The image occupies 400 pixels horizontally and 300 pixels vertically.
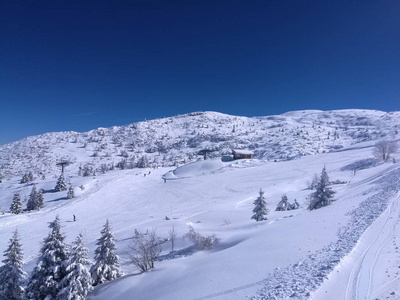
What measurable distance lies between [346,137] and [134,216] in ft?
583

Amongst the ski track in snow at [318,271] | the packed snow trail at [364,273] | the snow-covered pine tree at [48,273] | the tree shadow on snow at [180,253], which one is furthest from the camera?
the tree shadow on snow at [180,253]

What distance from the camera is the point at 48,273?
1472 cm

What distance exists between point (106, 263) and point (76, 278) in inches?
153

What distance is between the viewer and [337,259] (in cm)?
1098

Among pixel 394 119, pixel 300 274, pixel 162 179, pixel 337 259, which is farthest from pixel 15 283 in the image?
pixel 394 119

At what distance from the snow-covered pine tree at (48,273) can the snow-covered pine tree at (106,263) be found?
10.3 feet

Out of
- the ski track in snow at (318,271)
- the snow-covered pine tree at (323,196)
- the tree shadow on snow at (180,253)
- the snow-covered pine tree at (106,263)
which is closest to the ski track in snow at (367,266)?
the ski track in snow at (318,271)

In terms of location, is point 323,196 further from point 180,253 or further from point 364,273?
point 364,273

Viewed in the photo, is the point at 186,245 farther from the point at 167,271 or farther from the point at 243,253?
the point at 243,253

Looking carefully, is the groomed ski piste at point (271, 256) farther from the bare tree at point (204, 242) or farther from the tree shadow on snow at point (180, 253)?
the bare tree at point (204, 242)

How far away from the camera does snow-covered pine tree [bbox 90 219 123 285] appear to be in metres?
17.8

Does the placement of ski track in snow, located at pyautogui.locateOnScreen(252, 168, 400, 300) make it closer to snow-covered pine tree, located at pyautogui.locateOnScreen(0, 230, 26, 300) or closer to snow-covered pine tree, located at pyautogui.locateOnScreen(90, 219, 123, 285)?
snow-covered pine tree, located at pyautogui.locateOnScreen(90, 219, 123, 285)

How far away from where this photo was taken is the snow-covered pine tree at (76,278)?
14070 millimetres

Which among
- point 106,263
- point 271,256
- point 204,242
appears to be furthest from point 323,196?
point 106,263
